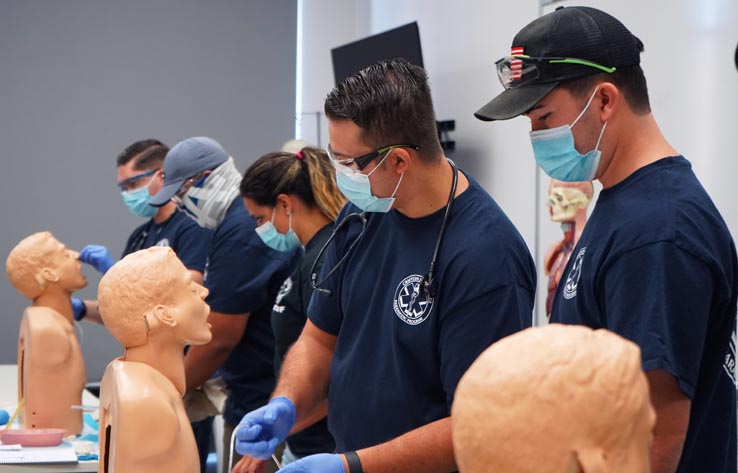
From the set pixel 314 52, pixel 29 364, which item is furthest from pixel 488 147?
pixel 29 364

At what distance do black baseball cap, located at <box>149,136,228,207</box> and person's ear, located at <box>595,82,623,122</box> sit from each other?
6.81 ft

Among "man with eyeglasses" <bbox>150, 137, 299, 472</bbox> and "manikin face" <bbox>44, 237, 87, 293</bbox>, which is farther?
"manikin face" <bbox>44, 237, 87, 293</bbox>

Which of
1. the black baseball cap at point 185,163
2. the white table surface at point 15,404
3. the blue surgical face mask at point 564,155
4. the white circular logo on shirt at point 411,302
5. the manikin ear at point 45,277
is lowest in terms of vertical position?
the white table surface at point 15,404

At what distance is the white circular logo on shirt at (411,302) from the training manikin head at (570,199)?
6.31ft

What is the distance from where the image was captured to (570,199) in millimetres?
3555

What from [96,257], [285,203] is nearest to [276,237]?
[285,203]

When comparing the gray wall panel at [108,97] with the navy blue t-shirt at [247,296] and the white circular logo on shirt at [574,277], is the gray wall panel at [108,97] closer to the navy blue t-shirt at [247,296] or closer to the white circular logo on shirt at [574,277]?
the navy blue t-shirt at [247,296]

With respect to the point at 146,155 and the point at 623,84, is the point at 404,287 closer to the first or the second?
the point at 623,84

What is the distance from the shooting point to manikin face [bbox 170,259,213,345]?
87.2 inches

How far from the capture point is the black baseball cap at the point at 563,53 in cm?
153

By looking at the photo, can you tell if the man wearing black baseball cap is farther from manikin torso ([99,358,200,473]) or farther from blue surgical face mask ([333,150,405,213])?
manikin torso ([99,358,200,473])

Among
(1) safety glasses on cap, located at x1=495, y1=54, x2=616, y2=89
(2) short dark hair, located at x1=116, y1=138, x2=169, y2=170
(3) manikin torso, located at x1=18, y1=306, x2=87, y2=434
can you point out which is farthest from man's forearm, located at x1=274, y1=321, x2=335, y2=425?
(2) short dark hair, located at x1=116, y1=138, x2=169, y2=170

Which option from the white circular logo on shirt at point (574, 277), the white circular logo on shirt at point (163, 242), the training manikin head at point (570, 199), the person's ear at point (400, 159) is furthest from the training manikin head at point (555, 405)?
the white circular logo on shirt at point (163, 242)

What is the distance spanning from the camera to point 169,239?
3605mm
